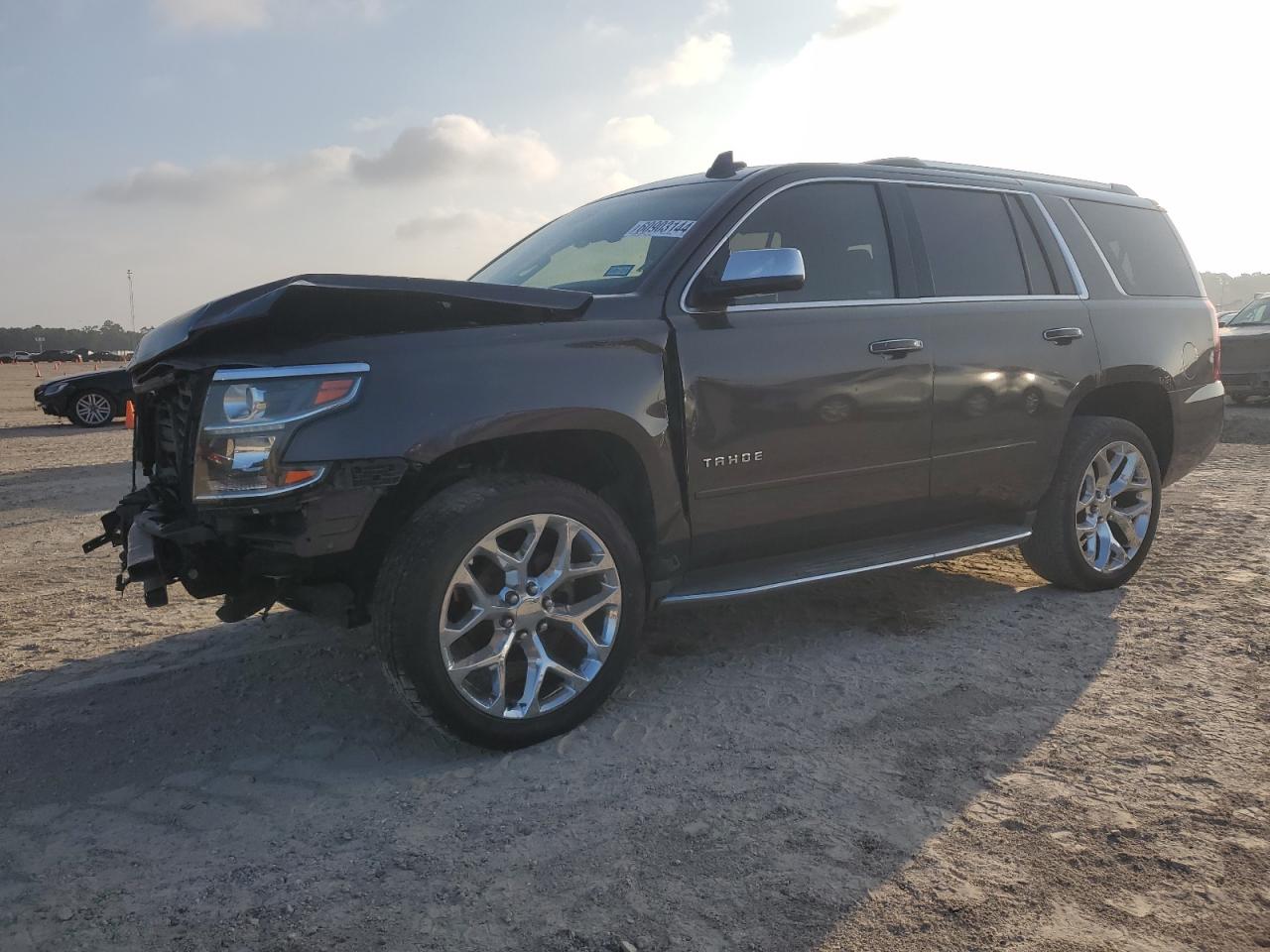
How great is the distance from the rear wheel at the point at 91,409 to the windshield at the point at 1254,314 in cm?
1834

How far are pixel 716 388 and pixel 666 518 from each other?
51 cm

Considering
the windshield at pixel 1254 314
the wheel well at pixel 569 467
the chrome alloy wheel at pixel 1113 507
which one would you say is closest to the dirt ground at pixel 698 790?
the chrome alloy wheel at pixel 1113 507

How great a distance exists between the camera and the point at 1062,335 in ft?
15.5

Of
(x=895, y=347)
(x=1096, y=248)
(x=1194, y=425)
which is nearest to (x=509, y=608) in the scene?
(x=895, y=347)

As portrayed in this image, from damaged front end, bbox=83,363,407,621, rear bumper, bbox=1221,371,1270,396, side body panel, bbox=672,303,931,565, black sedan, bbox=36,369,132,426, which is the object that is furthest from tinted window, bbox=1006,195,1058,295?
black sedan, bbox=36,369,132,426

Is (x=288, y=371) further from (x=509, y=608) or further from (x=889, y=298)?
(x=889, y=298)

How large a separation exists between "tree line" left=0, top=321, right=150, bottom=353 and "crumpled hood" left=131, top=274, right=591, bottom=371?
134148mm

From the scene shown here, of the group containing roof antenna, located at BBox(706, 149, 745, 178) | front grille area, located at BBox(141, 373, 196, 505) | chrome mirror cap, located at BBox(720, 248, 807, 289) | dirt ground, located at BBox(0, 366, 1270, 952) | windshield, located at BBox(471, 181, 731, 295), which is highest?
roof antenna, located at BBox(706, 149, 745, 178)

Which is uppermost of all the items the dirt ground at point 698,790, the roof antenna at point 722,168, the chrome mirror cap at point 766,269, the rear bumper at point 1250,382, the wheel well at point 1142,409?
the roof antenna at point 722,168

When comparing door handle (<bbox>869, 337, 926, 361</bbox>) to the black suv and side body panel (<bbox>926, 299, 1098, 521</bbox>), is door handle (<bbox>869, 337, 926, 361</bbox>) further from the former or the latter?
side body panel (<bbox>926, 299, 1098, 521</bbox>)

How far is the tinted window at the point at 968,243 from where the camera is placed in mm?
4449

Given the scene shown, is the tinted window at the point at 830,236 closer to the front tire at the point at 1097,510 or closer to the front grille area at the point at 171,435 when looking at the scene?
the front tire at the point at 1097,510

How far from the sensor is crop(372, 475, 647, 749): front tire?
10.00ft

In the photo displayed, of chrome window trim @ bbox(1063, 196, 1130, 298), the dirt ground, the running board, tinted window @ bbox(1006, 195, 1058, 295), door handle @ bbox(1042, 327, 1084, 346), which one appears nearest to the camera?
the dirt ground
